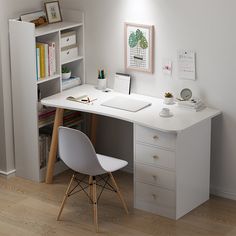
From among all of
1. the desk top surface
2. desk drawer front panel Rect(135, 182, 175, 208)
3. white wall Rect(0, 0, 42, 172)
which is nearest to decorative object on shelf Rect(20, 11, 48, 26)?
white wall Rect(0, 0, 42, 172)

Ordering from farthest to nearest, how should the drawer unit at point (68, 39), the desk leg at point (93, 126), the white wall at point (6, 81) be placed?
the desk leg at point (93, 126) → the drawer unit at point (68, 39) → the white wall at point (6, 81)

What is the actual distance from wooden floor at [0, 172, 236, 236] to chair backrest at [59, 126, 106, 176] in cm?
41

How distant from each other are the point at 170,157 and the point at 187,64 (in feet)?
2.61

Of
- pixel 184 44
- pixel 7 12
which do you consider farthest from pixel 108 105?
pixel 7 12

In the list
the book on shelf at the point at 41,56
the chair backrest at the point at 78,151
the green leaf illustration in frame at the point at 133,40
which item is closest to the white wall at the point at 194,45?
the green leaf illustration in frame at the point at 133,40

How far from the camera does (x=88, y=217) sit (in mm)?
4723

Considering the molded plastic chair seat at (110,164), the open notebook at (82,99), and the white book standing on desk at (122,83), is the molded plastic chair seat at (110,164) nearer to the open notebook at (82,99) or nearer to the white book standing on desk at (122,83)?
the open notebook at (82,99)

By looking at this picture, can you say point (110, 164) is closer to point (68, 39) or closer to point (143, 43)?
point (143, 43)

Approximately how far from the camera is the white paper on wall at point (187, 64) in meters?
4.91

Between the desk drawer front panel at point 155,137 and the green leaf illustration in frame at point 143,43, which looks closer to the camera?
the desk drawer front panel at point 155,137

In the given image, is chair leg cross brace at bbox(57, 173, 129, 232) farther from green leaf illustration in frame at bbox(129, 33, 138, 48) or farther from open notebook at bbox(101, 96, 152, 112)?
green leaf illustration in frame at bbox(129, 33, 138, 48)

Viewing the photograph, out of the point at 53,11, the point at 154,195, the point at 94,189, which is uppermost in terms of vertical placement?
the point at 53,11

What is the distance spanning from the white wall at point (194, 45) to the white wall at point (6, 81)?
511mm

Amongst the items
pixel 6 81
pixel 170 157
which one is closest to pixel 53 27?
pixel 6 81
